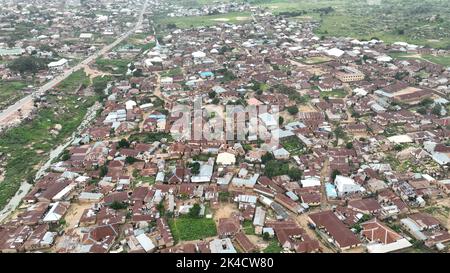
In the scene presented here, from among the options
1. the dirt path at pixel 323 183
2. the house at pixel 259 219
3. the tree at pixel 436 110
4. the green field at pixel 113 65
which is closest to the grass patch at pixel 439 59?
the tree at pixel 436 110

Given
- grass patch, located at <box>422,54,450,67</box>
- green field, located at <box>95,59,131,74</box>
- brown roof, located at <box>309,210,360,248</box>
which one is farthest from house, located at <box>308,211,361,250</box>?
grass patch, located at <box>422,54,450,67</box>

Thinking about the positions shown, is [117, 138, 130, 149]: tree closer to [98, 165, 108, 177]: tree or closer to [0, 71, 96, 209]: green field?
[98, 165, 108, 177]: tree

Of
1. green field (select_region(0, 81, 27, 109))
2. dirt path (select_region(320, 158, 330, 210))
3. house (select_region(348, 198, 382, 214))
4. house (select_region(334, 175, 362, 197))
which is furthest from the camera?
green field (select_region(0, 81, 27, 109))

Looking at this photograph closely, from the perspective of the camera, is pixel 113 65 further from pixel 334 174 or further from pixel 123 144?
pixel 334 174

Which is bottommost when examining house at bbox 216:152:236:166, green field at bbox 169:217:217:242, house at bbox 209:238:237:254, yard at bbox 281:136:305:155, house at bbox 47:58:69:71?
green field at bbox 169:217:217:242

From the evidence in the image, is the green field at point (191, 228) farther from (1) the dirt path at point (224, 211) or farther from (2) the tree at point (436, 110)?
(2) the tree at point (436, 110)

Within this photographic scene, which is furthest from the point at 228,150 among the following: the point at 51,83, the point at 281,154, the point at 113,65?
the point at 113,65
